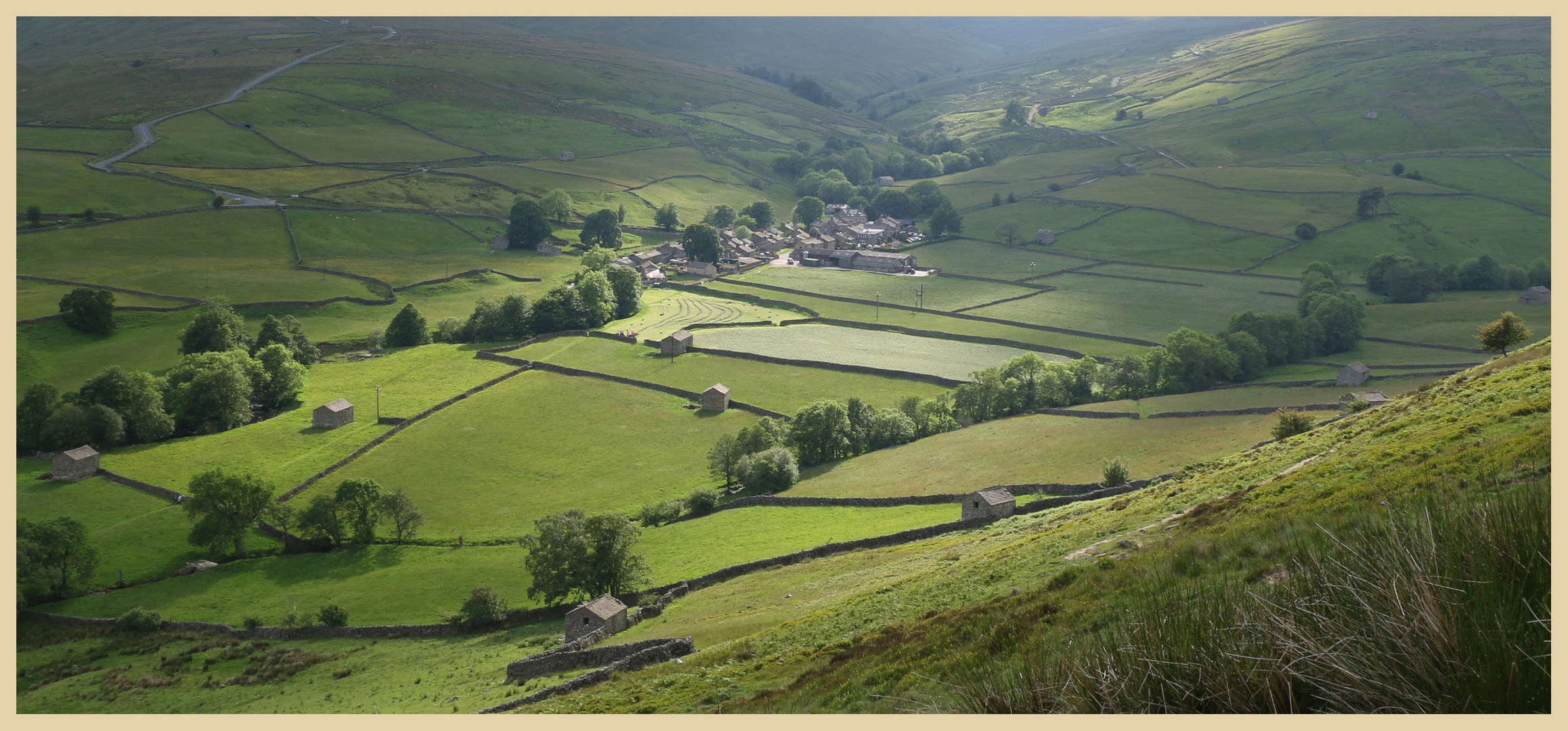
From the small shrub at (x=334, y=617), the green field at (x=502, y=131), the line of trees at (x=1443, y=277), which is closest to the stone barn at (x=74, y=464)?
the small shrub at (x=334, y=617)

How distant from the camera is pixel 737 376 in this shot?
285 feet

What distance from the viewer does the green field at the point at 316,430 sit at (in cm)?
6462

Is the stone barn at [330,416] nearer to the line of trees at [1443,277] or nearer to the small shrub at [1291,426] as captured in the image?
the small shrub at [1291,426]

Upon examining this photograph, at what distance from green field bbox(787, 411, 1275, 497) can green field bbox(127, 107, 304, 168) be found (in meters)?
124

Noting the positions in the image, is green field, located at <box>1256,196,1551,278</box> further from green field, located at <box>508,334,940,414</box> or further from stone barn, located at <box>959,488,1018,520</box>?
stone barn, located at <box>959,488,1018,520</box>

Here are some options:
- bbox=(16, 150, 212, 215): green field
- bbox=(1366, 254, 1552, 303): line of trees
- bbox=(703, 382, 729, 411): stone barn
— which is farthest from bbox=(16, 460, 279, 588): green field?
bbox=(1366, 254, 1552, 303): line of trees

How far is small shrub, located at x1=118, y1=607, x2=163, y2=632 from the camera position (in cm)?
4697

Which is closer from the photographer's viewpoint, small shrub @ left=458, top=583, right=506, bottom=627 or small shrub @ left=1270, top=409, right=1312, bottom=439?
small shrub @ left=458, top=583, right=506, bottom=627

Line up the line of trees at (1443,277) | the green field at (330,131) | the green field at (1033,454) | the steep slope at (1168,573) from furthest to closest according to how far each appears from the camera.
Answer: the green field at (330,131)
the line of trees at (1443,277)
the green field at (1033,454)
the steep slope at (1168,573)

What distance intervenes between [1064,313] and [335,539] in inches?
3182

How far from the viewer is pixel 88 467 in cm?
6300

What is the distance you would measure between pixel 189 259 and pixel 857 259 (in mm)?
87921

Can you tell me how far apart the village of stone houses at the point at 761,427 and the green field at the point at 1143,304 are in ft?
3.64

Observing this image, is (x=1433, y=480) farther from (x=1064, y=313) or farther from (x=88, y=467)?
(x=1064, y=313)
